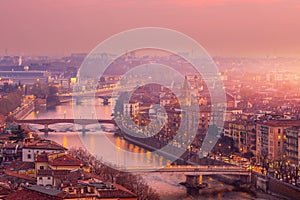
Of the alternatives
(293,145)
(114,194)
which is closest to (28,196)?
(114,194)

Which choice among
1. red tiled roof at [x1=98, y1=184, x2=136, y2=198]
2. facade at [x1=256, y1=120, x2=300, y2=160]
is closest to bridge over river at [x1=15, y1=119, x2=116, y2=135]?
facade at [x1=256, y1=120, x2=300, y2=160]

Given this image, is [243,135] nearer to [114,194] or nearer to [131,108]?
[114,194]

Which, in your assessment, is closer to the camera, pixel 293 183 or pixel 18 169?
pixel 18 169

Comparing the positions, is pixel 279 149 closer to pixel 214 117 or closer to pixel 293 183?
pixel 293 183

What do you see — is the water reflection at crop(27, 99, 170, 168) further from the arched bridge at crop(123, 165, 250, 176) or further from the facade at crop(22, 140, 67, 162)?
the facade at crop(22, 140, 67, 162)

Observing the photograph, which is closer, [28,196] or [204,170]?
[28,196]

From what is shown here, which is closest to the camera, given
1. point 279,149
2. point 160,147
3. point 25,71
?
point 279,149

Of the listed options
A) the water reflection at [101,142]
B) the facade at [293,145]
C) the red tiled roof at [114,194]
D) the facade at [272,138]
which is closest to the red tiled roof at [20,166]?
the red tiled roof at [114,194]

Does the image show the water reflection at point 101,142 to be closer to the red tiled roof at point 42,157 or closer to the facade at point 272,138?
the facade at point 272,138

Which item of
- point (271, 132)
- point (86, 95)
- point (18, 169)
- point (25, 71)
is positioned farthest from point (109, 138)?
point (25, 71)
